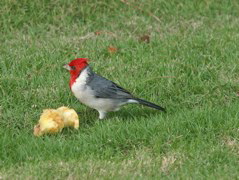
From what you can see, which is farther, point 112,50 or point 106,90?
point 112,50

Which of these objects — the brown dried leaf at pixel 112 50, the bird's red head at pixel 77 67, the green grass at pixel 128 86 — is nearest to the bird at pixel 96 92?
the bird's red head at pixel 77 67

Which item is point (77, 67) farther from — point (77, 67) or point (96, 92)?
point (96, 92)

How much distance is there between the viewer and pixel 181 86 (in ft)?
22.8

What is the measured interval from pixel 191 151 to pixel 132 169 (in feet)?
2.11

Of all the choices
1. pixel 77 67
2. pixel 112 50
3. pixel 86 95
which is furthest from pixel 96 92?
pixel 112 50

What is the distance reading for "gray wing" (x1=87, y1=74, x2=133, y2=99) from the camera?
625 cm

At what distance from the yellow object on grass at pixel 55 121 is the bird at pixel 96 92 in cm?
28

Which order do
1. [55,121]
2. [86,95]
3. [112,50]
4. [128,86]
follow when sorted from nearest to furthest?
1. [55,121]
2. [86,95]
3. [128,86]
4. [112,50]

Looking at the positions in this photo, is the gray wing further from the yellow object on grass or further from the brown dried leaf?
the brown dried leaf

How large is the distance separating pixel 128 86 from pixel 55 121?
1.41m

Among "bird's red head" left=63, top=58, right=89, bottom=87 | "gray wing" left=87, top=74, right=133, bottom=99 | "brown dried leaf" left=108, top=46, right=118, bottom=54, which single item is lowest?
"brown dried leaf" left=108, top=46, right=118, bottom=54

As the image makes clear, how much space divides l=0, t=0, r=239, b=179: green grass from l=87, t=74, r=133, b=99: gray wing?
0.87ft

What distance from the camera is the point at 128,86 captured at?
6910mm

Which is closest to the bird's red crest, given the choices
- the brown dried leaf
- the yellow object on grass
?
the yellow object on grass
